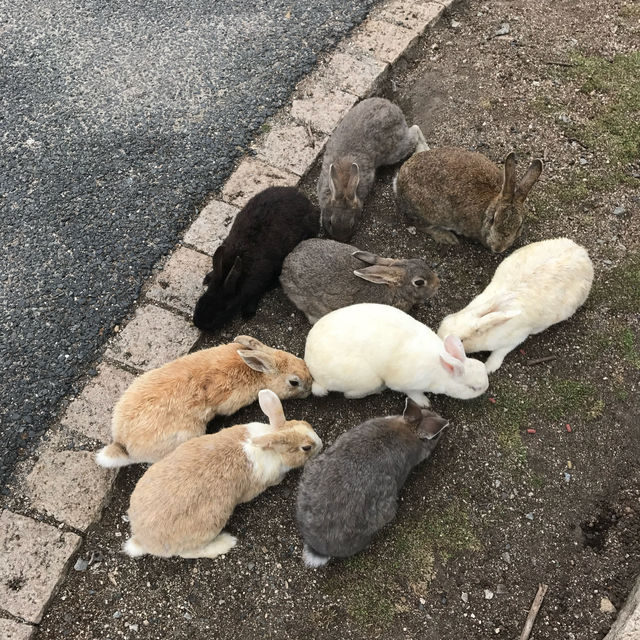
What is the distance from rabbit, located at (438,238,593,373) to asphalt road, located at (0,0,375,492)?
7.21 ft

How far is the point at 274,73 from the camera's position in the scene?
5293 mm

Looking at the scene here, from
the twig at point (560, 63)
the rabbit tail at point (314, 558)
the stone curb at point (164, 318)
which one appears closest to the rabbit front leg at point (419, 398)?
the rabbit tail at point (314, 558)

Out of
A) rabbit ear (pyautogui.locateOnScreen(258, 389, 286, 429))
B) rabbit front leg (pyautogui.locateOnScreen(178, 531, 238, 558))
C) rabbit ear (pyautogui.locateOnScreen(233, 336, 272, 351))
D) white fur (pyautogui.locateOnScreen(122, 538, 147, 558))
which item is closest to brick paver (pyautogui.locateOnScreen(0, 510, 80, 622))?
white fur (pyautogui.locateOnScreen(122, 538, 147, 558))

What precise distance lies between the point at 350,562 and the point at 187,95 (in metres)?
3.86

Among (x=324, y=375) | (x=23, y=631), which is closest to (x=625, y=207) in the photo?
(x=324, y=375)

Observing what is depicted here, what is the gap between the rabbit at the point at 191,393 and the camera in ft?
11.2

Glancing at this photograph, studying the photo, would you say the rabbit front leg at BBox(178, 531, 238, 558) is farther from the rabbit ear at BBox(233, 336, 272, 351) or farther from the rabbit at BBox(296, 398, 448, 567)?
the rabbit ear at BBox(233, 336, 272, 351)

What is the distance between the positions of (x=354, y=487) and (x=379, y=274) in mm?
1402

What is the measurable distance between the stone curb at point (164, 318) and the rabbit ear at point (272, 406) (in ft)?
2.82

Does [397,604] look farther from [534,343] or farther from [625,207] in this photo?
[625,207]

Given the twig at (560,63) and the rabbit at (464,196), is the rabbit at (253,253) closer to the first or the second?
A: the rabbit at (464,196)

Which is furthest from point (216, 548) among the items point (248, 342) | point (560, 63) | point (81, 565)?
point (560, 63)

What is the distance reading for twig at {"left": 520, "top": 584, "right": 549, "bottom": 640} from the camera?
3189 millimetres

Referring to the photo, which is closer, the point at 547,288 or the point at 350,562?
the point at 350,562
